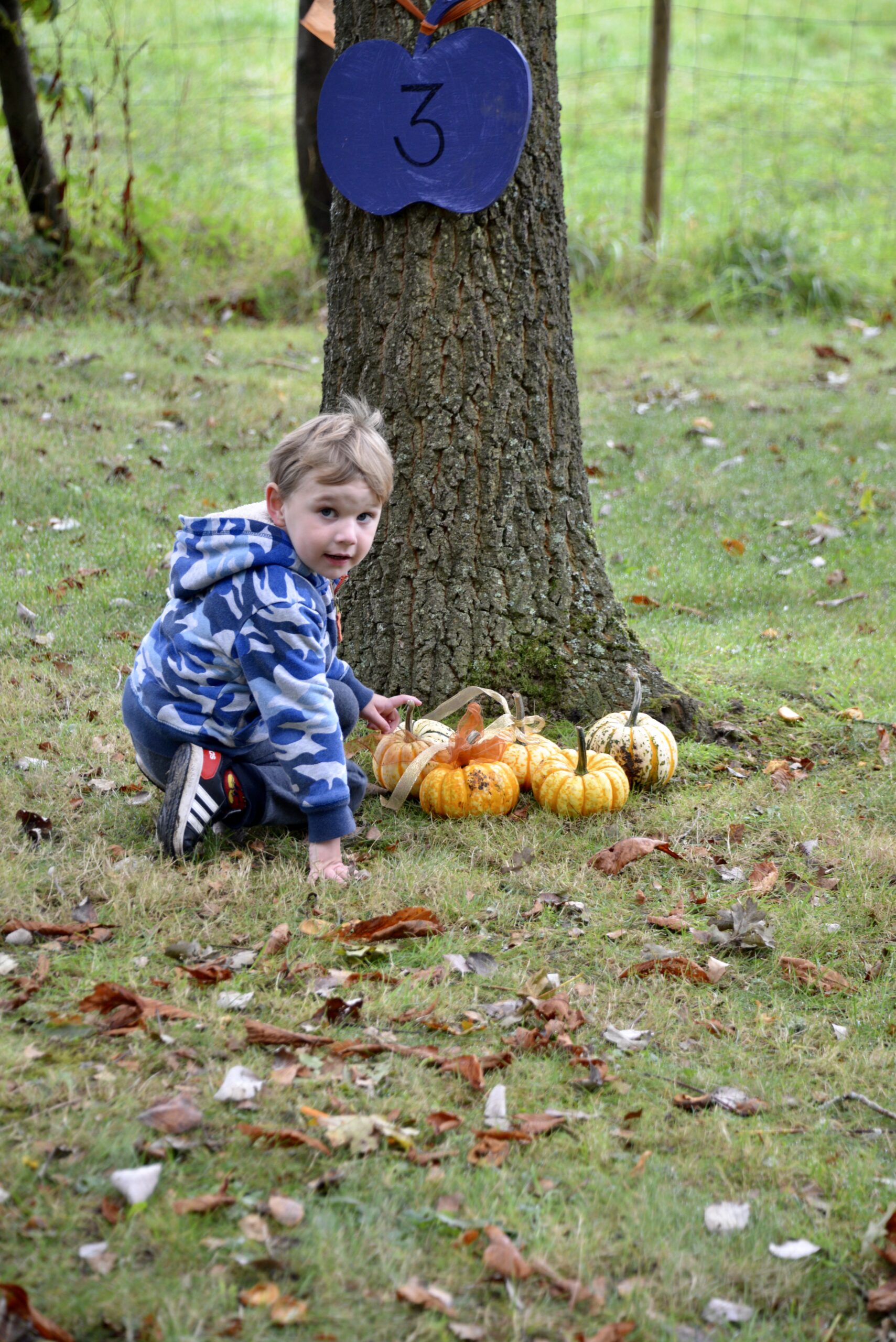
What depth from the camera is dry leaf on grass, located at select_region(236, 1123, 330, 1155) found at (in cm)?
239

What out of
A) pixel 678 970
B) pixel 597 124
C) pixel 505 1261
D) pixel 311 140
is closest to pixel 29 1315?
pixel 505 1261

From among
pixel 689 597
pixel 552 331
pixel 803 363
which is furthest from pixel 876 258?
pixel 552 331

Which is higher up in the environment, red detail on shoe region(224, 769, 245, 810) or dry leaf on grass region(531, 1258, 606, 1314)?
red detail on shoe region(224, 769, 245, 810)

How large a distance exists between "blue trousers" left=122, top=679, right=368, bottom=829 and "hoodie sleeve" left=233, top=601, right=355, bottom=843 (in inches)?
5.3

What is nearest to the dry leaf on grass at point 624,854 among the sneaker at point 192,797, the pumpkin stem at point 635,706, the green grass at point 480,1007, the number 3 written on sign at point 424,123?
the green grass at point 480,1007

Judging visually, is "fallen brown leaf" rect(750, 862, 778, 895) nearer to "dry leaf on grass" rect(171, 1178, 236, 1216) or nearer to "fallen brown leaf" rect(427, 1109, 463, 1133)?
"fallen brown leaf" rect(427, 1109, 463, 1133)

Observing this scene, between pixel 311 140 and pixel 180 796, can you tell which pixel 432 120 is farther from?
pixel 311 140

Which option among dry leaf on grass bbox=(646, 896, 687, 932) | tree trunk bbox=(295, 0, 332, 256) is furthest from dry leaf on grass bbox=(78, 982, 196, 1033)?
tree trunk bbox=(295, 0, 332, 256)

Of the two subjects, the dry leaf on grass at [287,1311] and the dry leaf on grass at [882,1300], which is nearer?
the dry leaf on grass at [287,1311]

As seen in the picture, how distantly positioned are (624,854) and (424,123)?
258 centimetres

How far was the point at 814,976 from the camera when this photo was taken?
10.6 feet

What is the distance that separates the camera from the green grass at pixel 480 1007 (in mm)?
2131

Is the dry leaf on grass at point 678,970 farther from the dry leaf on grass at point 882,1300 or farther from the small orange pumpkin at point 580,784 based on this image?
the dry leaf on grass at point 882,1300

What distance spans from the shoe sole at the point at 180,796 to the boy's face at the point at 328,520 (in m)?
0.68
